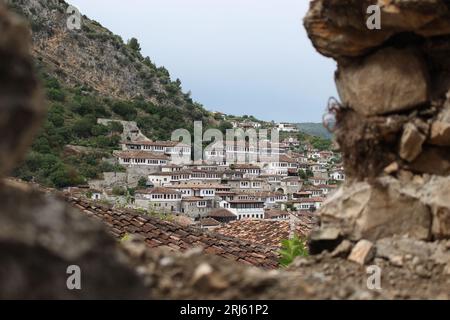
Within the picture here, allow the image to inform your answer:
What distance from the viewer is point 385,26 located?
486 centimetres

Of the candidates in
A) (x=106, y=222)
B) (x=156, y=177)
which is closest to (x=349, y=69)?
(x=106, y=222)

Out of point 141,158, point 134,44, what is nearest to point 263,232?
point 141,158

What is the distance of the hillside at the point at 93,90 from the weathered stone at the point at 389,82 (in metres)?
66.1

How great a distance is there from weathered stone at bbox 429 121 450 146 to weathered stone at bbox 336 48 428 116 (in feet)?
0.97

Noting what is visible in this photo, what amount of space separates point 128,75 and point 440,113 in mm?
112425

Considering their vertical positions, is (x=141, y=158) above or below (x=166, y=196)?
above

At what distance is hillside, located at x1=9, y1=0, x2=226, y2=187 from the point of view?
79562mm

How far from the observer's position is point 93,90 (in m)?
101

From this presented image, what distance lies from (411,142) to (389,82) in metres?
0.58

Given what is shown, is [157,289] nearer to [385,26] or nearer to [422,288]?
[422,288]

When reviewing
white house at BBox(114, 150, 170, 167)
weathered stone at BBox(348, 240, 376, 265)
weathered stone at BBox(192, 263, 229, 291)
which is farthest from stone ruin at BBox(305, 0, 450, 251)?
white house at BBox(114, 150, 170, 167)

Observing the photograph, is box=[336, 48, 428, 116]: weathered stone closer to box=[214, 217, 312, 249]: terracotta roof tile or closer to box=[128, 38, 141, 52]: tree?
box=[214, 217, 312, 249]: terracotta roof tile

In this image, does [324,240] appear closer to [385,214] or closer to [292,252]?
[385,214]
